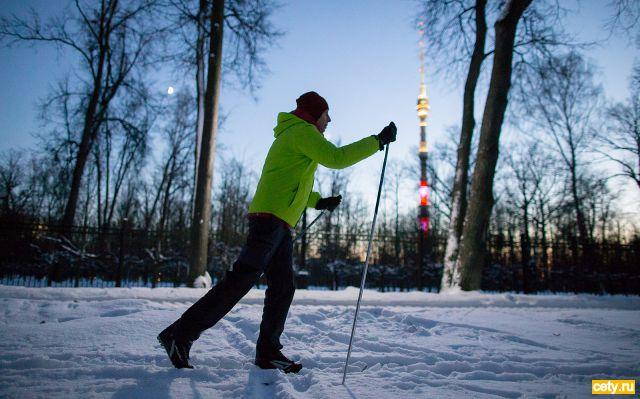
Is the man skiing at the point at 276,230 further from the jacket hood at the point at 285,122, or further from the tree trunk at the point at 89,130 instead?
the tree trunk at the point at 89,130

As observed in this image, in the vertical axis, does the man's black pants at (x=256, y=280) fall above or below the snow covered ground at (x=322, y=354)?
above

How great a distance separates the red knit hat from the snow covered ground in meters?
1.71

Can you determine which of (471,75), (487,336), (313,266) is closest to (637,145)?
(471,75)

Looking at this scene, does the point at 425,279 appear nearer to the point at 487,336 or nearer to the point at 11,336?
the point at 487,336

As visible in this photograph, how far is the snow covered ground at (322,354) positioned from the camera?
1826 mm

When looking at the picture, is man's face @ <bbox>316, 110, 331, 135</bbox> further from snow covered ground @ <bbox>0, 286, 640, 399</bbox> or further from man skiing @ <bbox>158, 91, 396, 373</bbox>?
snow covered ground @ <bbox>0, 286, 640, 399</bbox>

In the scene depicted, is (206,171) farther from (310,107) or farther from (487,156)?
(487,156)

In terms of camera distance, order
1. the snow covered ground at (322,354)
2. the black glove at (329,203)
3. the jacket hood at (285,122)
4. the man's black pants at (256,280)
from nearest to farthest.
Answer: the snow covered ground at (322,354) → the man's black pants at (256,280) → the jacket hood at (285,122) → the black glove at (329,203)

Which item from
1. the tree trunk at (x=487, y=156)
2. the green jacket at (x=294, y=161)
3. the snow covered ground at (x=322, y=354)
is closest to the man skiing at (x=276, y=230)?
the green jacket at (x=294, y=161)

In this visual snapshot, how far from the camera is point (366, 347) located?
9.30 ft

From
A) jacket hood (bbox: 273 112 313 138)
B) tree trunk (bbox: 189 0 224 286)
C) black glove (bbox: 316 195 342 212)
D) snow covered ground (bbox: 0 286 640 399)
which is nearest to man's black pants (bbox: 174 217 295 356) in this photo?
snow covered ground (bbox: 0 286 640 399)

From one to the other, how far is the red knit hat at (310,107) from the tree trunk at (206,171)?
5.36m

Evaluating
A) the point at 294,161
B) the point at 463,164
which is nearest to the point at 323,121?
the point at 294,161

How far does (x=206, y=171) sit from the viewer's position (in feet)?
24.1
